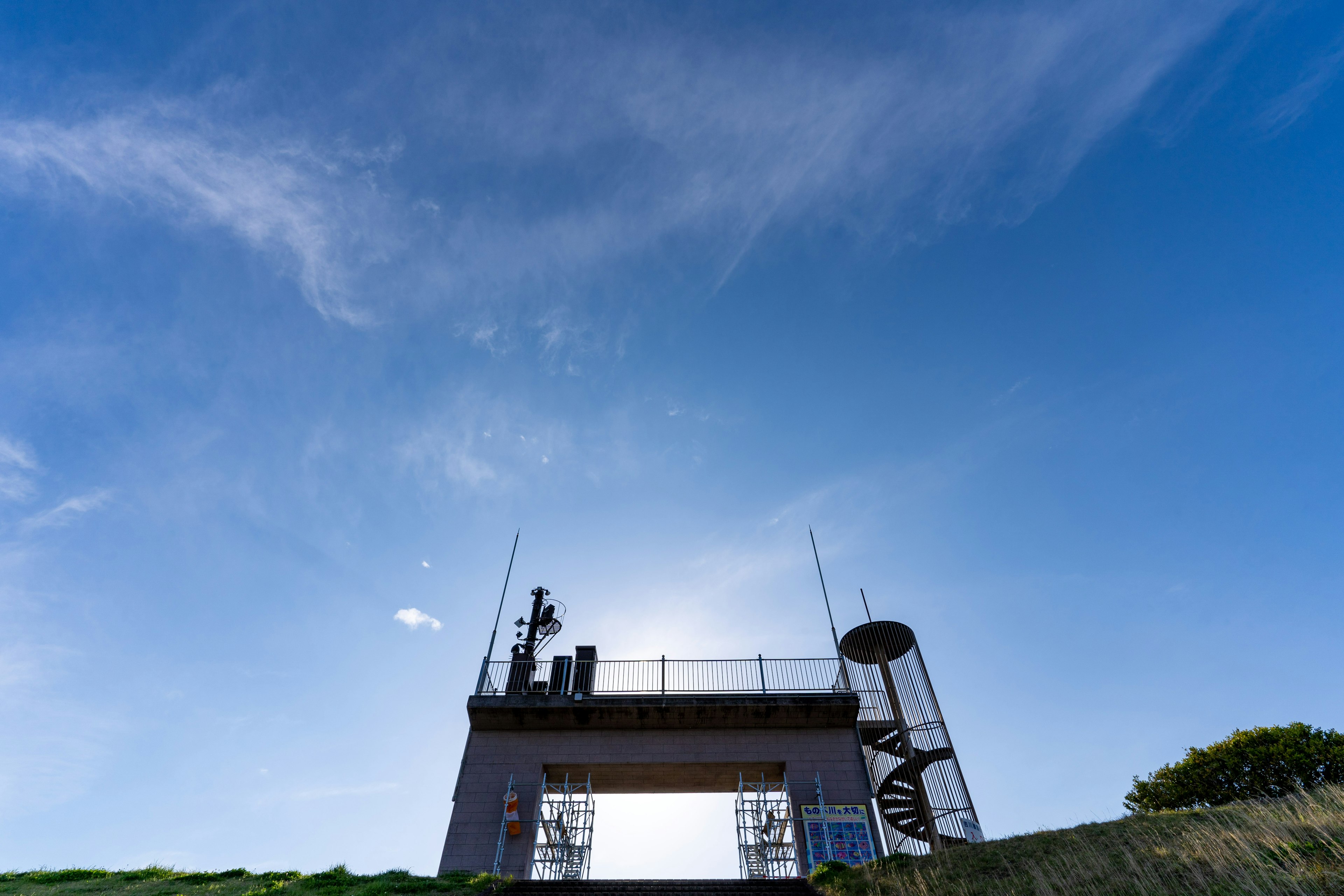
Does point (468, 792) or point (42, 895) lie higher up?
point (468, 792)

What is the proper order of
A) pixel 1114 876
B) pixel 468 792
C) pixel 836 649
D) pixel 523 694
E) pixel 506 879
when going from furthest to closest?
pixel 836 649 < pixel 523 694 < pixel 468 792 < pixel 506 879 < pixel 1114 876

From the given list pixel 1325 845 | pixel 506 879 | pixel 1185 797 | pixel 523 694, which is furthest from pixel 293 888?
pixel 1185 797

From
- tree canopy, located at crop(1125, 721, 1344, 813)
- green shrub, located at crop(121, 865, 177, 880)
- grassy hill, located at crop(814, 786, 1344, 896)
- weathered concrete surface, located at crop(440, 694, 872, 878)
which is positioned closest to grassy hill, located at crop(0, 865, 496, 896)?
green shrub, located at crop(121, 865, 177, 880)

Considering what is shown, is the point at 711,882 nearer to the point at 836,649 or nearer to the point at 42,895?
the point at 836,649

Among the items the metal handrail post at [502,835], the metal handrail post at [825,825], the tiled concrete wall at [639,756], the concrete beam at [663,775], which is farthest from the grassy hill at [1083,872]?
the concrete beam at [663,775]

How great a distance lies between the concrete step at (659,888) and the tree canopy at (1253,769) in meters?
16.5

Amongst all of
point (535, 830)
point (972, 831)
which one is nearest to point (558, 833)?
point (535, 830)

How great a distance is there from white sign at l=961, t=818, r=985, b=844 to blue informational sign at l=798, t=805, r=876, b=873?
1.88 meters

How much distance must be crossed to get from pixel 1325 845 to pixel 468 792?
45.3 feet

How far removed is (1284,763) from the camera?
19953mm

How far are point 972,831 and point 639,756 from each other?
7.04 m

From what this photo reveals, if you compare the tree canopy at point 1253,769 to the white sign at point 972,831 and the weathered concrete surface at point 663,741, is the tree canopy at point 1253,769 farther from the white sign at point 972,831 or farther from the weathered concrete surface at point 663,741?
the weathered concrete surface at point 663,741

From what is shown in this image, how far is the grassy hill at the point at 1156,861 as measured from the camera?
19.5ft

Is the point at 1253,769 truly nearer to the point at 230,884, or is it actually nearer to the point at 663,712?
the point at 663,712
